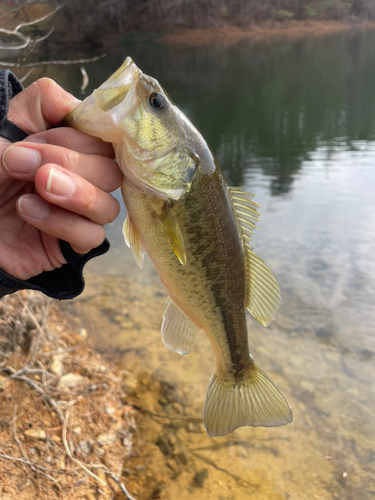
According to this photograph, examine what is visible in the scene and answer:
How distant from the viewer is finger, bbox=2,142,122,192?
141 cm

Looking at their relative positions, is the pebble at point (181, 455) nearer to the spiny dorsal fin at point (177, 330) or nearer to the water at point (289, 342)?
the water at point (289, 342)

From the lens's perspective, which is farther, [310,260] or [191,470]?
[310,260]

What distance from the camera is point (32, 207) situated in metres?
1.52

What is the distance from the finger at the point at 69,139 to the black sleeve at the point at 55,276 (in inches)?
4.6

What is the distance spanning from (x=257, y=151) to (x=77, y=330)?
1048 cm

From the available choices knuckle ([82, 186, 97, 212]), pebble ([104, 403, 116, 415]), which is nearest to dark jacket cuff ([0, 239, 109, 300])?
knuckle ([82, 186, 97, 212])

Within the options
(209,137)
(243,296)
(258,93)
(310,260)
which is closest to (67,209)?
(243,296)

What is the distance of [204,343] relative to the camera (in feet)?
15.0

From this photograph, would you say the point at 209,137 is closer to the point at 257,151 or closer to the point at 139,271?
the point at 257,151

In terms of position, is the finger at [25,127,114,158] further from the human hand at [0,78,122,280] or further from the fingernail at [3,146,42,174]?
the fingernail at [3,146,42,174]

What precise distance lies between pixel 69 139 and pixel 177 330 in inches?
43.1

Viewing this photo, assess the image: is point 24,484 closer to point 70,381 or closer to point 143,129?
point 70,381

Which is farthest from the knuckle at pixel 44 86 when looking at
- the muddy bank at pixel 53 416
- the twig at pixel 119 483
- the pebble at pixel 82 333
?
the pebble at pixel 82 333

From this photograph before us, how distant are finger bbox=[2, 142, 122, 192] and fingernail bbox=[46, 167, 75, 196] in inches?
2.9
